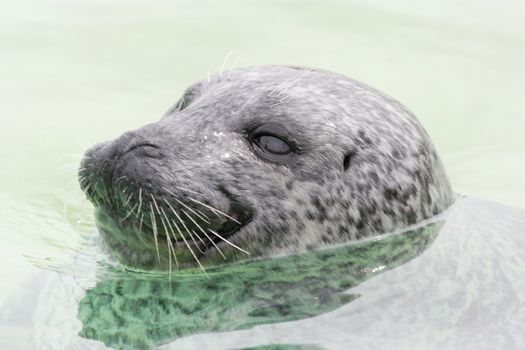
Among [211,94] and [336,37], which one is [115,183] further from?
Result: [336,37]

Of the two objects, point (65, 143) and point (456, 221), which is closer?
point (456, 221)

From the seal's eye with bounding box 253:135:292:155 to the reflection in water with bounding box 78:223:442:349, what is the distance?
393 millimetres

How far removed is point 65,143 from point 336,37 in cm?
241

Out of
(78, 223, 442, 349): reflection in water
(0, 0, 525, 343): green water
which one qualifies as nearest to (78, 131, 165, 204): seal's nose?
(78, 223, 442, 349): reflection in water

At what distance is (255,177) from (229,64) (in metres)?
3.65

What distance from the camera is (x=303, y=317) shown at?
389cm

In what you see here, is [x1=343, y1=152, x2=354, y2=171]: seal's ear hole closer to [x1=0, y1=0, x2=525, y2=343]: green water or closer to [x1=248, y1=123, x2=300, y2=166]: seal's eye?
[x1=248, y1=123, x2=300, y2=166]: seal's eye

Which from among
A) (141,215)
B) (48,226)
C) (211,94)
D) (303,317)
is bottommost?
(48,226)

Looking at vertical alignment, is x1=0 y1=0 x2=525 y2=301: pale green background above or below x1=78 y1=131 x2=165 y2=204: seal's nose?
below

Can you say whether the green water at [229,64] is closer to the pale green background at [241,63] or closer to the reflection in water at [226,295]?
the pale green background at [241,63]

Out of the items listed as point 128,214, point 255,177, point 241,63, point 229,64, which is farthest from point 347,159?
point 229,64

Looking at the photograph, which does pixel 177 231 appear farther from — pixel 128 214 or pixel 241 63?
pixel 241 63

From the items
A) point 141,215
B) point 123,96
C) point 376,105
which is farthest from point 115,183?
point 123,96

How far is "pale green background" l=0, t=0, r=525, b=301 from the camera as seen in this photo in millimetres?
6520
